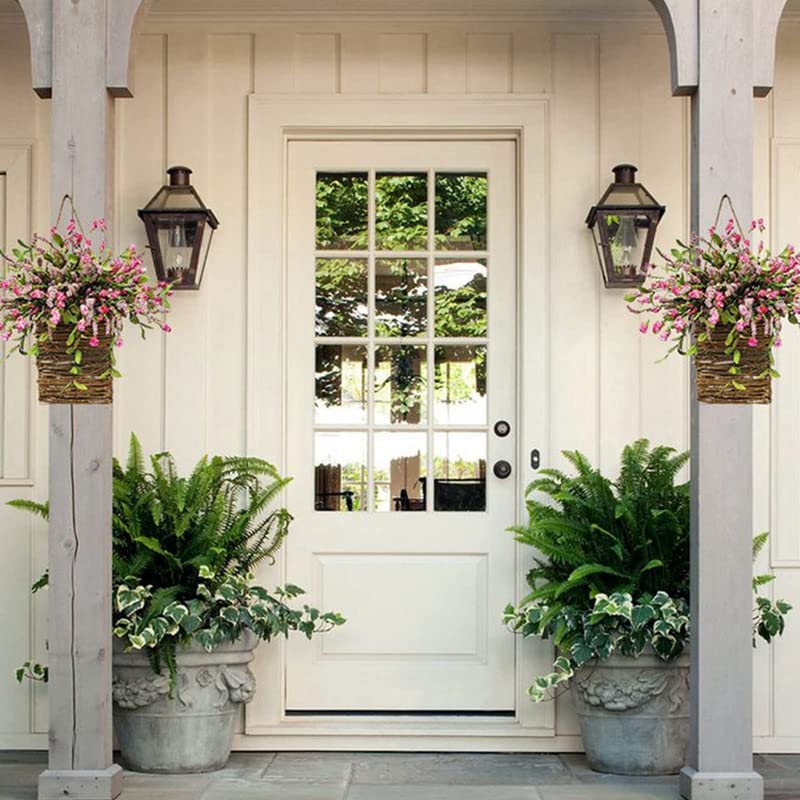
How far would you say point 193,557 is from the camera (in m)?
4.19

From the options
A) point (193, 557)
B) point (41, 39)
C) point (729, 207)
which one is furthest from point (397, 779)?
point (41, 39)

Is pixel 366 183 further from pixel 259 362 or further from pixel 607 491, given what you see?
pixel 607 491

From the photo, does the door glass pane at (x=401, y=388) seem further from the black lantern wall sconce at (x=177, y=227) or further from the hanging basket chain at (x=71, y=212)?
the hanging basket chain at (x=71, y=212)

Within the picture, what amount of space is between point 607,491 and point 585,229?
3.16 ft

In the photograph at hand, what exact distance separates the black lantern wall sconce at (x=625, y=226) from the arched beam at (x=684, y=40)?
73 cm

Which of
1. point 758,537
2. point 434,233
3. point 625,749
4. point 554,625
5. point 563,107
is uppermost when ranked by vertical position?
point 563,107

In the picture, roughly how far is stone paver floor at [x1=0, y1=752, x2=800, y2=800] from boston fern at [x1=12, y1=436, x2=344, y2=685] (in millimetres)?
376

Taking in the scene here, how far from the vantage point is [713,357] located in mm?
3555

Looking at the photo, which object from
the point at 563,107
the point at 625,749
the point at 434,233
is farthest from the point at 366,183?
the point at 625,749

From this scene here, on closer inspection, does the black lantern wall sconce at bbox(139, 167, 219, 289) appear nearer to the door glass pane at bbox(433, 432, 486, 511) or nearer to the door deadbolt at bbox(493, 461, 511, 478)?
the door glass pane at bbox(433, 432, 486, 511)

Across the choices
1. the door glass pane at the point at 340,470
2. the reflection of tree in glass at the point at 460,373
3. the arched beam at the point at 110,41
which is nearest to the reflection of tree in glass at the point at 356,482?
the door glass pane at the point at 340,470

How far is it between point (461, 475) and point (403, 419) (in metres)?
0.28

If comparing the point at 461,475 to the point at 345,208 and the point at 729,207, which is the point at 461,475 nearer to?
the point at 345,208

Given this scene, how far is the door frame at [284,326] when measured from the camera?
4527 millimetres
